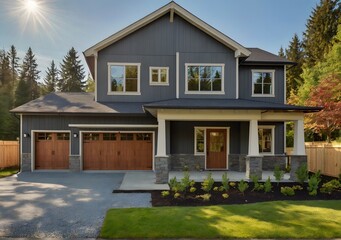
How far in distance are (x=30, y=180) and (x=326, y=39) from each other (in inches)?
1386

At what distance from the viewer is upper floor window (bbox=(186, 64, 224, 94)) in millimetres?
15023

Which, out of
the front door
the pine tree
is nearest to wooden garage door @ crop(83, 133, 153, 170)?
the front door

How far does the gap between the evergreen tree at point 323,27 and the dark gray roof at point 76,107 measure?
1080 inches

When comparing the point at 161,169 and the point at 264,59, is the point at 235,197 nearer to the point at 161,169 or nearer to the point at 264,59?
the point at 161,169

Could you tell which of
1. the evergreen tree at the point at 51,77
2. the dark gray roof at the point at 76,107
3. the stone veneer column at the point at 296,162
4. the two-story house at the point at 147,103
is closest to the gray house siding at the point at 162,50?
the two-story house at the point at 147,103

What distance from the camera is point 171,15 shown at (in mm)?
14828

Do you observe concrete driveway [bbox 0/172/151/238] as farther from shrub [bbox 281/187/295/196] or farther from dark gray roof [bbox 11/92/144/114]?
shrub [bbox 281/187/295/196]

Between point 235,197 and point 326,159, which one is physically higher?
point 326,159

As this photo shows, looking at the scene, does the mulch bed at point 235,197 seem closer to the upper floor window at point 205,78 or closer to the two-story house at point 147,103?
the two-story house at point 147,103

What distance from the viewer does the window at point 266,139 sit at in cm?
1568

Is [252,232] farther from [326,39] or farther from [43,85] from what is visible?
[43,85]

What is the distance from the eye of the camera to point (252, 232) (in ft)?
18.3

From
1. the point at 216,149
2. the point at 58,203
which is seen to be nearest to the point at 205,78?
the point at 216,149

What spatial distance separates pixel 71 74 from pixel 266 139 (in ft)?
133
